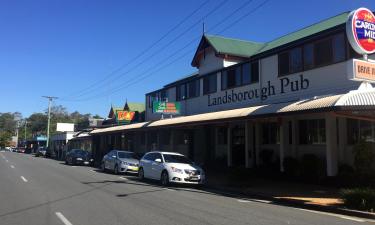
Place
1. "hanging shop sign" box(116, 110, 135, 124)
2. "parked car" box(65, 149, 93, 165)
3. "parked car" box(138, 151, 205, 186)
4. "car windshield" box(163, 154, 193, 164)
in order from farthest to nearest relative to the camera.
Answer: "hanging shop sign" box(116, 110, 135, 124)
"parked car" box(65, 149, 93, 165)
"car windshield" box(163, 154, 193, 164)
"parked car" box(138, 151, 205, 186)

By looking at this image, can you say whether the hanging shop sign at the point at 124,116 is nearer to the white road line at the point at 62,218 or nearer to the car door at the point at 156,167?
the car door at the point at 156,167

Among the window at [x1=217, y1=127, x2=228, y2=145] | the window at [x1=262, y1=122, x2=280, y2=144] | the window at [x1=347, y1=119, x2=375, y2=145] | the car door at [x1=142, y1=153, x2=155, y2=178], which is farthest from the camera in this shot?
→ the window at [x1=217, y1=127, x2=228, y2=145]

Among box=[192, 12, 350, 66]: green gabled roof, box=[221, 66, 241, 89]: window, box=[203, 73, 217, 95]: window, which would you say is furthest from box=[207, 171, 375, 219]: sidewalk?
box=[192, 12, 350, 66]: green gabled roof

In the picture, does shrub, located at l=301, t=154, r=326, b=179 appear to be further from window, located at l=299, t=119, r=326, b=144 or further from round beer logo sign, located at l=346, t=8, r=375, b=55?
round beer logo sign, located at l=346, t=8, r=375, b=55

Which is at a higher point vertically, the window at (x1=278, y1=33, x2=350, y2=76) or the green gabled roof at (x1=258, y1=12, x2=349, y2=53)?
the green gabled roof at (x1=258, y1=12, x2=349, y2=53)

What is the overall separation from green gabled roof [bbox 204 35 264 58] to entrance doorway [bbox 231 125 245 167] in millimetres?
5210

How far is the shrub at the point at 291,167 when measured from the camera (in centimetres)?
2094

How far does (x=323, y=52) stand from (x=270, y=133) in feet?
18.9

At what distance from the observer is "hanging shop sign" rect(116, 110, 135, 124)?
155 feet

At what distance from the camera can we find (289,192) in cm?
1709

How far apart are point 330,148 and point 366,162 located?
2.33 metres

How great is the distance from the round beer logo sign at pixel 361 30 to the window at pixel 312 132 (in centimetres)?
486

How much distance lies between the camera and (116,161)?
1097 inches

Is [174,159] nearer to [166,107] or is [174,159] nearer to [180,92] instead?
[166,107]
